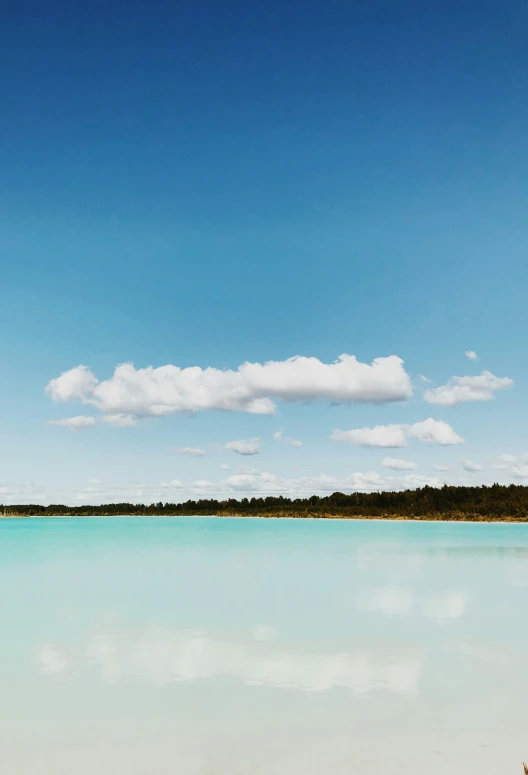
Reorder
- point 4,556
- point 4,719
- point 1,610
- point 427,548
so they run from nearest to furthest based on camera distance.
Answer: point 4,719
point 1,610
point 4,556
point 427,548

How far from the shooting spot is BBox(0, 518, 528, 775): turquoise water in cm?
637

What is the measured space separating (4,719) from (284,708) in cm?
367

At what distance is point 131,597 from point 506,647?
1109 cm

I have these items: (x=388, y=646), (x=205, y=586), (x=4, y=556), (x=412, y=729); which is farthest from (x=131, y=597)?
(x=4, y=556)

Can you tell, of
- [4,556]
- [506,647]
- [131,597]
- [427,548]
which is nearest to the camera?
[506,647]

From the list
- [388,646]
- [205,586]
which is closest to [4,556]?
[205,586]

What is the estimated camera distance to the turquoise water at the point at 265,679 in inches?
251

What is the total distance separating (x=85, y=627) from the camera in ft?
43.6

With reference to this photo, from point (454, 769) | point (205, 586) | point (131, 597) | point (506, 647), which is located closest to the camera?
point (454, 769)

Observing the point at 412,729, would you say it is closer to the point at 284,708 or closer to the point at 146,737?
the point at 284,708

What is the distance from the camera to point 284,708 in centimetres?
777

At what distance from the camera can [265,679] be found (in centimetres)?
908

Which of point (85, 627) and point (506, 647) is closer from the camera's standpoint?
point (506, 647)

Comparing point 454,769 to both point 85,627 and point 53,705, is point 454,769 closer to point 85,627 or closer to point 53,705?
point 53,705
